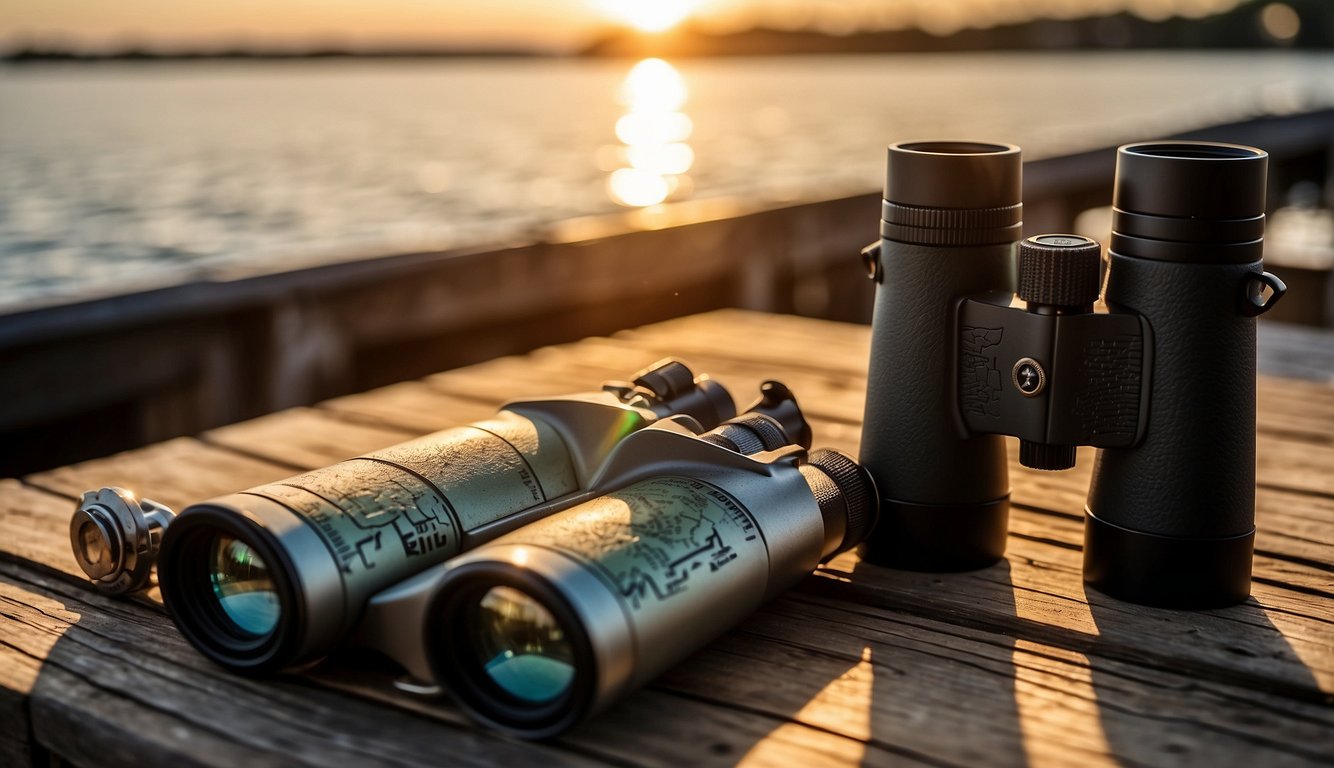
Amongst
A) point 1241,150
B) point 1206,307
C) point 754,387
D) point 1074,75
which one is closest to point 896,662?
point 1206,307

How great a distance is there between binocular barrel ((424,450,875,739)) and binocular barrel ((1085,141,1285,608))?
16.9 inches

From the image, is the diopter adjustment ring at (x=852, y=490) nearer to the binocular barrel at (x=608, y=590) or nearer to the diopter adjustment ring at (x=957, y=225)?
the binocular barrel at (x=608, y=590)

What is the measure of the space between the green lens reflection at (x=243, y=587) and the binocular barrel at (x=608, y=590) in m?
0.22

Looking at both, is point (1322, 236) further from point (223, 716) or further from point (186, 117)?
point (186, 117)

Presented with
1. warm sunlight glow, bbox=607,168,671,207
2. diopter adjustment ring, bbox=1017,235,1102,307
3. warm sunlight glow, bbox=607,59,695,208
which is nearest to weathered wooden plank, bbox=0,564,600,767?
diopter adjustment ring, bbox=1017,235,1102,307

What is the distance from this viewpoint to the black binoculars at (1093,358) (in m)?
1.40

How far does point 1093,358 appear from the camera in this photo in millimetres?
1449

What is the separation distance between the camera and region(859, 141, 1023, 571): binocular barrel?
1.52 meters

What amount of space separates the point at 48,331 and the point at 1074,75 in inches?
2572

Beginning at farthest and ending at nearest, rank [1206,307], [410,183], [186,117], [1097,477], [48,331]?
1. [186,117]
2. [410,183]
3. [48,331]
4. [1097,477]
5. [1206,307]

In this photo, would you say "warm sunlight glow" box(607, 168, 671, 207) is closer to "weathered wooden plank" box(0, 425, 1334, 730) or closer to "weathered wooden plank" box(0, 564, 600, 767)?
"weathered wooden plank" box(0, 425, 1334, 730)

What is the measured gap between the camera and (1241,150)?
1458mm

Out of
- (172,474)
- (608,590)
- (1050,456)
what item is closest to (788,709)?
(608,590)

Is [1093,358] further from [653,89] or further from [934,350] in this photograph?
[653,89]
